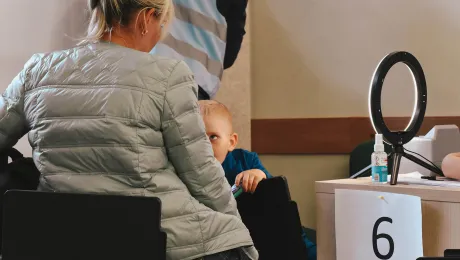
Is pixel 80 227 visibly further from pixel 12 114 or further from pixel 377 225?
pixel 377 225

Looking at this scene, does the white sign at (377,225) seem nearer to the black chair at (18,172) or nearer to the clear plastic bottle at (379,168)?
the clear plastic bottle at (379,168)

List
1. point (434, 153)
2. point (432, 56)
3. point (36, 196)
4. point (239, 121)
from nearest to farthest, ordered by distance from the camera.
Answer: point (36, 196), point (434, 153), point (432, 56), point (239, 121)

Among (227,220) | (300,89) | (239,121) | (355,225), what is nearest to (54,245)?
(227,220)

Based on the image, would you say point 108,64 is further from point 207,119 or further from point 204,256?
point 207,119

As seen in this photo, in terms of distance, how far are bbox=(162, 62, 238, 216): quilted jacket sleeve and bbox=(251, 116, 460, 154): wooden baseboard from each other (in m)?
2.10

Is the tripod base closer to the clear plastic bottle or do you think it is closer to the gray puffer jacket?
the clear plastic bottle

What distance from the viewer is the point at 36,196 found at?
1.29 m

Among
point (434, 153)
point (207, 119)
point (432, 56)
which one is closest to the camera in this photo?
point (434, 153)

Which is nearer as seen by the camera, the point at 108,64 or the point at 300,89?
the point at 108,64

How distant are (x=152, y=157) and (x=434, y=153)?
90cm

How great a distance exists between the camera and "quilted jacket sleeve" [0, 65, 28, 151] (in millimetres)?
1451

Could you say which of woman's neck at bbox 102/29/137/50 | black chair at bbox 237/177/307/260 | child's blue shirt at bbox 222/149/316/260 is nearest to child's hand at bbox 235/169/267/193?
black chair at bbox 237/177/307/260

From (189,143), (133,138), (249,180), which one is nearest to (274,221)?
(249,180)

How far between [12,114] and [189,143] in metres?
0.45
